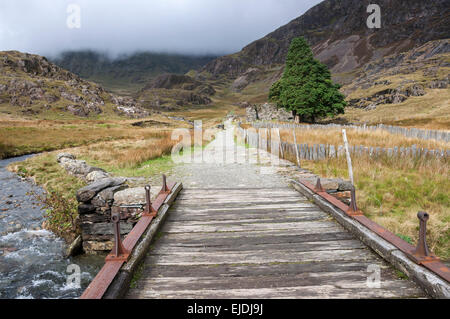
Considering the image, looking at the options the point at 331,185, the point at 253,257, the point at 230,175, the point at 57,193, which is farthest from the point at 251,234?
the point at 57,193

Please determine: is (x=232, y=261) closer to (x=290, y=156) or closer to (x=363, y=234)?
(x=363, y=234)

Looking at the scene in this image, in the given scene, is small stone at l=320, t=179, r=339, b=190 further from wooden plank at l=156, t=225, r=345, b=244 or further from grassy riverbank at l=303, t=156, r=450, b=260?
wooden plank at l=156, t=225, r=345, b=244

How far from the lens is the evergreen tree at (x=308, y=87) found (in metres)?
34.0

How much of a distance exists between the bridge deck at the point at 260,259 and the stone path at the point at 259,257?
1 centimetres

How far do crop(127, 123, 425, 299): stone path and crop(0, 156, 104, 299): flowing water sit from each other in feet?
9.47

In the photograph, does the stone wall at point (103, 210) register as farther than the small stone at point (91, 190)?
No

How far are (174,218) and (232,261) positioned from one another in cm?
192

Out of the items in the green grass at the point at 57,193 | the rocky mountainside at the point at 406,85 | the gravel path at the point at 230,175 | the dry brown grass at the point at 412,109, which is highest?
the rocky mountainside at the point at 406,85

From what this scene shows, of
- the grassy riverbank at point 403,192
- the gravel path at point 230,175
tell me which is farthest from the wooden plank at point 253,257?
Answer: the gravel path at point 230,175

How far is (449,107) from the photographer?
39.1 metres

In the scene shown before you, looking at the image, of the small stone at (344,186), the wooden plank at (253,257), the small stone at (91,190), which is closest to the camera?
the wooden plank at (253,257)

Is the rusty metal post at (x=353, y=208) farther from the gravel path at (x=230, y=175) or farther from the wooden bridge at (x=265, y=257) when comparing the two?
the gravel path at (x=230, y=175)

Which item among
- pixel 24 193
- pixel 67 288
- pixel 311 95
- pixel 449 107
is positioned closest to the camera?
pixel 67 288

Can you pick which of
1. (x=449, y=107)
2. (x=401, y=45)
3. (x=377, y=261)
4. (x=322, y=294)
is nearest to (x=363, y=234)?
(x=377, y=261)
